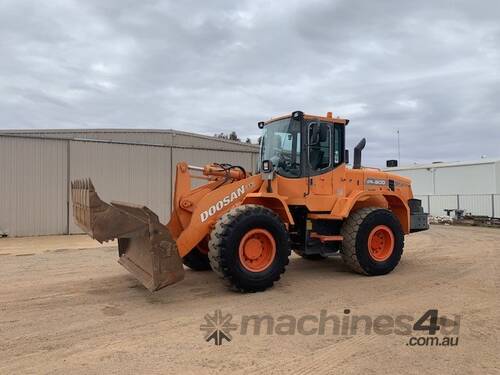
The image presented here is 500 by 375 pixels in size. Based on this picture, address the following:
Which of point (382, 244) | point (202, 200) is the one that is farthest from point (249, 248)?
point (382, 244)

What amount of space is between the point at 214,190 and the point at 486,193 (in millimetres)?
21798

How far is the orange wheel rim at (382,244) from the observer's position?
866 cm

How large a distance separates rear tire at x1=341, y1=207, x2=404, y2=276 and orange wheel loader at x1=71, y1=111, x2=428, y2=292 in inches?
0.7

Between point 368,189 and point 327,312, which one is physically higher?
point 368,189

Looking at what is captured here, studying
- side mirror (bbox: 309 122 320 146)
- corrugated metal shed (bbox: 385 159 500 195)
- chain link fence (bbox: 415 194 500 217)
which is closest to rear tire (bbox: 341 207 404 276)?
side mirror (bbox: 309 122 320 146)

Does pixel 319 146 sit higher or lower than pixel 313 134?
lower

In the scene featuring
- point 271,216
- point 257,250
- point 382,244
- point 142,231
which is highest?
point 271,216

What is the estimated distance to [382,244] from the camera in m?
8.80

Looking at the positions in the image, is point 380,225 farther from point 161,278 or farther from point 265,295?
point 161,278

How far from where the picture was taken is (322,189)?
8.38m

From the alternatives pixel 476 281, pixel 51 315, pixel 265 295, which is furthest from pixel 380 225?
pixel 51 315

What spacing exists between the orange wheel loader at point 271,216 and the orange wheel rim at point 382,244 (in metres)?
0.02

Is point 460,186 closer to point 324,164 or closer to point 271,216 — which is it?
point 324,164

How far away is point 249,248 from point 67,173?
13321 millimetres
